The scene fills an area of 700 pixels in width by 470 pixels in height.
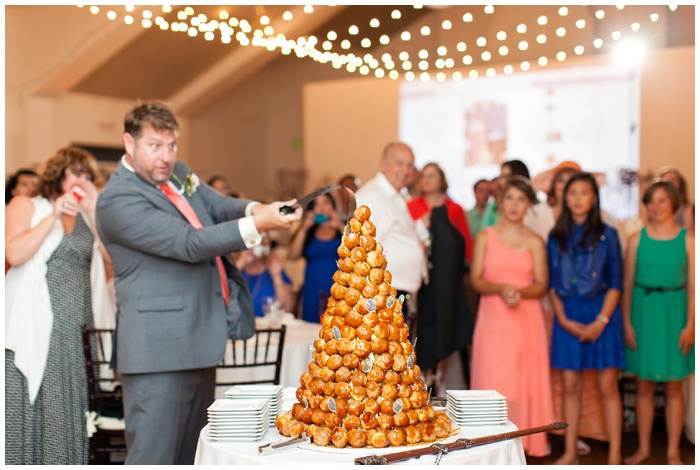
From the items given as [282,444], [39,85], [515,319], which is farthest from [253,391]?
[39,85]

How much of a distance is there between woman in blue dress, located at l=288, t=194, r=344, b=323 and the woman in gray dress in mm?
2098

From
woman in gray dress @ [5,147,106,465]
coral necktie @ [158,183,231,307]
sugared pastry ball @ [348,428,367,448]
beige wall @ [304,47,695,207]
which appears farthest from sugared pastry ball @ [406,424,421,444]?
beige wall @ [304,47,695,207]

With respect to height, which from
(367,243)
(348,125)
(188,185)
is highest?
(348,125)

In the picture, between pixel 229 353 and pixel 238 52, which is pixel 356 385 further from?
pixel 238 52

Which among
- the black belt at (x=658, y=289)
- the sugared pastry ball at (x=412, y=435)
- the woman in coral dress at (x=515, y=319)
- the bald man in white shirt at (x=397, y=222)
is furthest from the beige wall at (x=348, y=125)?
the sugared pastry ball at (x=412, y=435)

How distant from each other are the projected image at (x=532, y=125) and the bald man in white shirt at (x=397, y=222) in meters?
4.86

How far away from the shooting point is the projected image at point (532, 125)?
911 centimetres

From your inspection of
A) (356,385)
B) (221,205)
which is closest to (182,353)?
(221,205)

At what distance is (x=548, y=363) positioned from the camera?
4.37m

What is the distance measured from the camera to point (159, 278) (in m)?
2.84

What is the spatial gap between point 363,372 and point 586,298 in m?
2.47

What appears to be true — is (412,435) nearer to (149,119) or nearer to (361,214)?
(361,214)

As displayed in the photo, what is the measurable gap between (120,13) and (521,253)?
590cm

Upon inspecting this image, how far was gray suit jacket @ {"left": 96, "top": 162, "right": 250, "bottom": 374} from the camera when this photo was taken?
274 cm
